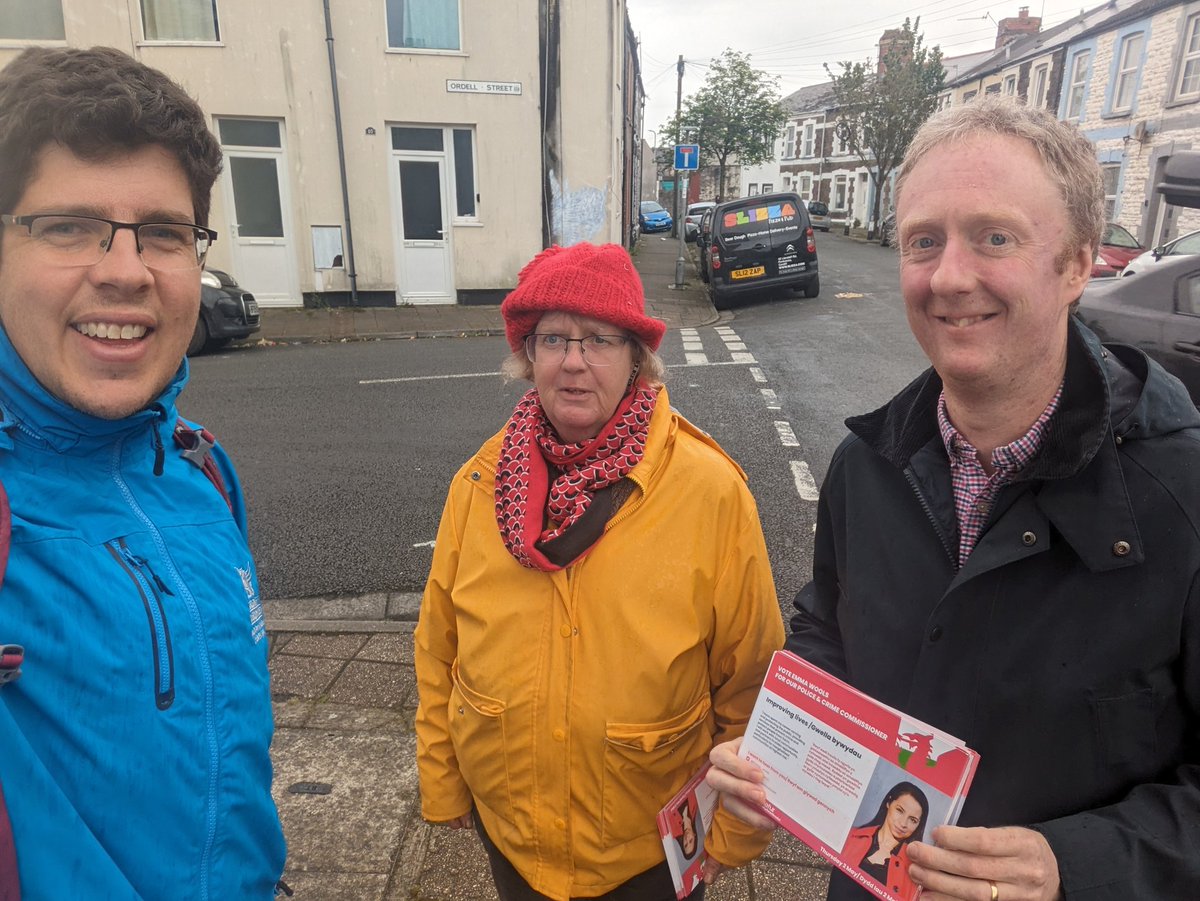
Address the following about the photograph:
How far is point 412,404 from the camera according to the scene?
8.06 metres

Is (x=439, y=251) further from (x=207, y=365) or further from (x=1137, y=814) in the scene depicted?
(x=1137, y=814)

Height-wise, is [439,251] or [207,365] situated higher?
[439,251]

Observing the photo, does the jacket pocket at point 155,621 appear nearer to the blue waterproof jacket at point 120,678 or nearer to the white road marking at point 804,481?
the blue waterproof jacket at point 120,678

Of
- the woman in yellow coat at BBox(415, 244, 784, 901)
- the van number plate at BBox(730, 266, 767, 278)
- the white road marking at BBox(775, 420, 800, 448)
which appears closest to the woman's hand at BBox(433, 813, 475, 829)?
the woman in yellow coat at BBox(415, 244, 784, 901)

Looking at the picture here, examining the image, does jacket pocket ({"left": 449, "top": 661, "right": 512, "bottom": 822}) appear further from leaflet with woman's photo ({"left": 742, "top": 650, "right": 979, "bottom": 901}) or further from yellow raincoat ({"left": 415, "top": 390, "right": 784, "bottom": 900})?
leaflet with woman's photo ({"left": 742, "top": 650, "right": 979, "bottom": 901})

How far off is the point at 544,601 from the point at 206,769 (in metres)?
0.71

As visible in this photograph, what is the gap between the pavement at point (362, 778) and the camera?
246 cm

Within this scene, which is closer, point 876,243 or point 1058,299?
point 1058,299

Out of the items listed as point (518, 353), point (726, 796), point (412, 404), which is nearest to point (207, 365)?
point (412, 404)

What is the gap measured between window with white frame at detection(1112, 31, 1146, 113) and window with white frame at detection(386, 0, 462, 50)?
63.2ft

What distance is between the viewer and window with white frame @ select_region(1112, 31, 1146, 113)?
21828mm

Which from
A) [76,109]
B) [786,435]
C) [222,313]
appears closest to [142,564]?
[76,109]

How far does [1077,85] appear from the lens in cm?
2497

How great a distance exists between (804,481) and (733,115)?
31405 millimetres
